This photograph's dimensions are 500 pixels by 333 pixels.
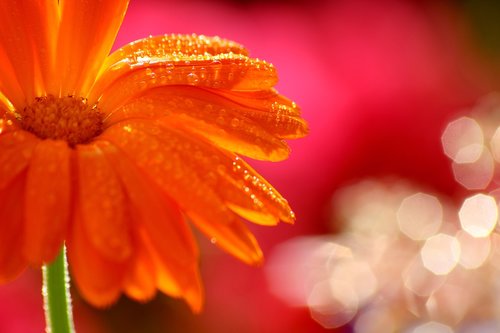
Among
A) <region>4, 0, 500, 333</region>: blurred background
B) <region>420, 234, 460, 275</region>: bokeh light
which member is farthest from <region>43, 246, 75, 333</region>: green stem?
<region>420, 234, 460, 275</region>: bokeh light

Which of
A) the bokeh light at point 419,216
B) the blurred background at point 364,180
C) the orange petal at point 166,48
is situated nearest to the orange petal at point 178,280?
the orange petal at point 166,48

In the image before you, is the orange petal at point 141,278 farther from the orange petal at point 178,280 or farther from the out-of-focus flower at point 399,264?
the out-of-focus flower at point 399,264

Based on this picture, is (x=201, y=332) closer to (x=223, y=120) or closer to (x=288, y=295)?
(x=288, y=295)

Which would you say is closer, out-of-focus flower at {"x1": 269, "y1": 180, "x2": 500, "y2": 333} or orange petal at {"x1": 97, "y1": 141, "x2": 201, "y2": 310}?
orange petal at {"x1": 97, "y1": 141, "x2": 201, "y2": 310}

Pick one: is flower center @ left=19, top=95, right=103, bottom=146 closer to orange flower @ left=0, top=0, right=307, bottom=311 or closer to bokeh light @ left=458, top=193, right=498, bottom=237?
orange flower @ left=0, top=0, right=307, bottom=311

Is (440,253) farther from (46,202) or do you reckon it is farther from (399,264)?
(46,202)

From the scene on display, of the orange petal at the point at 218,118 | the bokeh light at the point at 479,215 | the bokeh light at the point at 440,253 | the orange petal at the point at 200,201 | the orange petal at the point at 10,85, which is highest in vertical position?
the orange petal at the point at 10,85

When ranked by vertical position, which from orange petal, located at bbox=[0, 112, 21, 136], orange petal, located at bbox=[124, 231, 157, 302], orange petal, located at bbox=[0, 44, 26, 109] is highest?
orange petal, located at bbox=[0, 44, 26, 109]
